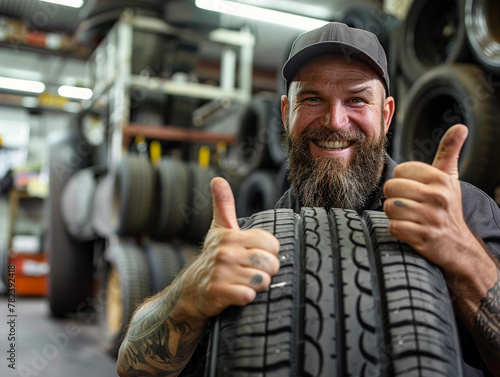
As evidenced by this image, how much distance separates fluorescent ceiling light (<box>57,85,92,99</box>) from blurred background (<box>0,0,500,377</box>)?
396cm

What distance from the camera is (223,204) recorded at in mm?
1059

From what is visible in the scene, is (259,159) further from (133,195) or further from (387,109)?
(387,109)

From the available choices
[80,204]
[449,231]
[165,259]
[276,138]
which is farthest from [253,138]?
[449,231]

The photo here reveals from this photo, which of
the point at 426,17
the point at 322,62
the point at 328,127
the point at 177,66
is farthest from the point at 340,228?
the point at 177,66

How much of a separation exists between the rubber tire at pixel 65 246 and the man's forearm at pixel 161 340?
12.9 feet

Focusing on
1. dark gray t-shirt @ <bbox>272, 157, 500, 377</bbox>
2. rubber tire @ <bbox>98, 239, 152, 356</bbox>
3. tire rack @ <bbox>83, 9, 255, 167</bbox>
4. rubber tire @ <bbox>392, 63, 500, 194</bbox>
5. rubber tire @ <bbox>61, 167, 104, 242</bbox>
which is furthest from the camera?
rubber tire @ <bbox>61, 167, 104, 242</bbox>

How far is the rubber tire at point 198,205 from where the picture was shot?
372 cm

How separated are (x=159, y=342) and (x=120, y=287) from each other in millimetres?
2325

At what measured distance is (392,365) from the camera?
93 cm

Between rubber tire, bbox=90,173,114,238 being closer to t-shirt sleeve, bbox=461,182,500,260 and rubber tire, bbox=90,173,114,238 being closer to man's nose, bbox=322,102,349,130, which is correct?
man's nose, bbox=322,102,349,130

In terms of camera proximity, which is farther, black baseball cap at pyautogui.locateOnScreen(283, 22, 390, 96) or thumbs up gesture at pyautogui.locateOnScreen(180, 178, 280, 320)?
black baseball cap at pyautogui.locateOnScreen(283, 22, 390, 96)


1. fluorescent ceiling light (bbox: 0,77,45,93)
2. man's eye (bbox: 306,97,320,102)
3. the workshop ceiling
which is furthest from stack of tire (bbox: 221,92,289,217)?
fluorescent ceiling light (bbox: 0,77,45,93)

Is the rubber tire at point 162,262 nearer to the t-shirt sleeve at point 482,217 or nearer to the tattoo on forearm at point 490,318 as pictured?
the t-shirt sleeve at point 482,217

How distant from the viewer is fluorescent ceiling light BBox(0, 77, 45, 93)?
1061 cm
